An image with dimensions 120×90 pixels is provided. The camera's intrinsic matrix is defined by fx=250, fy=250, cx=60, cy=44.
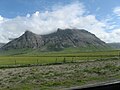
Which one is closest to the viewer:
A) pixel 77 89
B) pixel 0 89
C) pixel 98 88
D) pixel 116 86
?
pixel 77 89

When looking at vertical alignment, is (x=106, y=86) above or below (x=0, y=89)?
above

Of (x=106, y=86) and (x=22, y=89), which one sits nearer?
(x=106, y=86)

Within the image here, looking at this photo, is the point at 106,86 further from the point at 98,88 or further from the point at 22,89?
the point at 22,89

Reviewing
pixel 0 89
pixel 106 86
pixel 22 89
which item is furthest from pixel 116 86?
pixel 0 89

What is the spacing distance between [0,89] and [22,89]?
2.34m

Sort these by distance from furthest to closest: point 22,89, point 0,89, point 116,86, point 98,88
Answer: point 0,89
point 22,89
point 116,86
point 98,88

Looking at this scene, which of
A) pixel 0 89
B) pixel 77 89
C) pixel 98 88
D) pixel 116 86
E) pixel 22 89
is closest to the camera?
pixel 77 89

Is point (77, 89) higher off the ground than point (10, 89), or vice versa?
point (77, 89)

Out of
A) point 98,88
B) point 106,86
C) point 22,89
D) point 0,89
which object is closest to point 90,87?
point 98,88

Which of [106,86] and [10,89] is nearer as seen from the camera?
[106,86]

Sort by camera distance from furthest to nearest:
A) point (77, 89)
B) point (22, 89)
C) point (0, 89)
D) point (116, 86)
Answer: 1. point (0, 89)
2. point (22, 89)
3. point (116, 86)
4. point (77, 89)

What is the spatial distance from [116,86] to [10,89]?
12.9 meters

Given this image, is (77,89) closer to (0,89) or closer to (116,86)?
(116,86)

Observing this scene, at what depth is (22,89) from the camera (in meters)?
16.6
